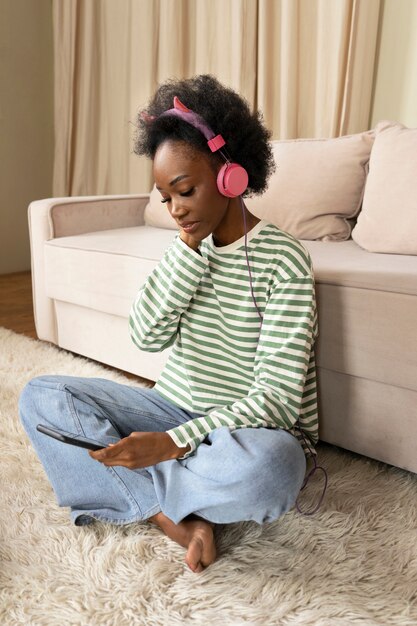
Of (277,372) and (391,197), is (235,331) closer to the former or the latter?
(277,372)

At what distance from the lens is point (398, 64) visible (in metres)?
2.10

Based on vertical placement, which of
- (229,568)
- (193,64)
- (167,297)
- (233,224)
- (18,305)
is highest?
(193,64)

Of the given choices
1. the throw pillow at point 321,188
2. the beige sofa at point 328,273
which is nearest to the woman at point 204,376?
the beige sofa at point 328,273

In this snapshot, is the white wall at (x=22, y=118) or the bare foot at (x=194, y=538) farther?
the white wall at (x=22, y=118)

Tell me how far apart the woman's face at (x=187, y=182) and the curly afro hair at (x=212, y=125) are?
0.06ft

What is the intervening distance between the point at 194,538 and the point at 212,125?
25.9 inches

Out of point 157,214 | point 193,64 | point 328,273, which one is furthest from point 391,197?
point 193,64

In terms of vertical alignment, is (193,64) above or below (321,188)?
above

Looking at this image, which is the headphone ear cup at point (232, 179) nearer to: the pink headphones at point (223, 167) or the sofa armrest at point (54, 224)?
the pink headphones at point (223, 167)

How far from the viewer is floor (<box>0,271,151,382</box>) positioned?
2373 mm

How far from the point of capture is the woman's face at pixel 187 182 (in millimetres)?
981

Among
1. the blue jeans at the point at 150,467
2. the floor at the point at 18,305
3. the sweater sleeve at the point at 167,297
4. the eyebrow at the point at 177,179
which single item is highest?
the eyebrow at the point at 177,179

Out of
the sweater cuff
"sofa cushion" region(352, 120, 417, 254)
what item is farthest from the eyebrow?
"sofa cushion" region(352, 120, 417, 254)

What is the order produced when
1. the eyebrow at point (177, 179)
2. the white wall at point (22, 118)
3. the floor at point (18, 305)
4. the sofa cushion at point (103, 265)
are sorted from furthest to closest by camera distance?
1. the white wall at point (22, 118)
2. the floor at point (18, 305)
3. the sofa cushion at point (103, 265)
4. the eyebrow at point (177, 179)
